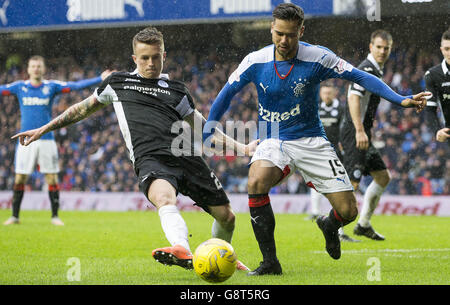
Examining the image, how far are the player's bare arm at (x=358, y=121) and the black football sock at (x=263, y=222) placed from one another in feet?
8.96

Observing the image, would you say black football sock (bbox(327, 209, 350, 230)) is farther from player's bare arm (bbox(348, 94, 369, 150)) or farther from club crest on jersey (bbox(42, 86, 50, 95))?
club crest on jersey (bbox(42, 86, 50, 95))

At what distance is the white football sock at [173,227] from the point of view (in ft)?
15.7

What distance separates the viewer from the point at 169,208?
16.5 ft

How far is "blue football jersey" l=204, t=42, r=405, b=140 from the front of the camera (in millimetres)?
5438

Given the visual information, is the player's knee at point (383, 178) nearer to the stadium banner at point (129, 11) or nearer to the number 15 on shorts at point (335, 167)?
the number 15 on shorts at point (335, 167)


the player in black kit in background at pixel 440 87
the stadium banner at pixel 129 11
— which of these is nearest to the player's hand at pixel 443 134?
the player in black kit in background at pixel 440 87

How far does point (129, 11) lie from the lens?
16.5 meters

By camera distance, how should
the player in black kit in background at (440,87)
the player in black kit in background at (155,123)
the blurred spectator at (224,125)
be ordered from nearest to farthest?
the player in black kit in background at (155,123) → the player in black kit in background at (440,87) → the blurred spectator at (224,125)

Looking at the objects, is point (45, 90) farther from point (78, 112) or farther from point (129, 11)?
point (129, 11)

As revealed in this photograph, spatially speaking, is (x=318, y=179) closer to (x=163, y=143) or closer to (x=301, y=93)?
(x=301, y=93)

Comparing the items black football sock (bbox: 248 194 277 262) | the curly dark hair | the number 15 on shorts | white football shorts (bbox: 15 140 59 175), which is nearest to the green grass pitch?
black football sock (bbox: 248 194 277 262)

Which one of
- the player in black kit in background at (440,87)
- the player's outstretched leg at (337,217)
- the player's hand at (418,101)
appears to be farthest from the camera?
the player in black kit in background at (440,87)

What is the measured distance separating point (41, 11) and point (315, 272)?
13337 mm
